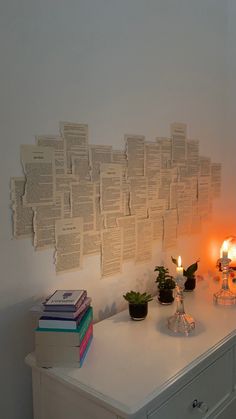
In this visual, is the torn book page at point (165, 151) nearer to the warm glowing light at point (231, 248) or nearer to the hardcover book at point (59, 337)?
the warm glowing light at point (231, 248)

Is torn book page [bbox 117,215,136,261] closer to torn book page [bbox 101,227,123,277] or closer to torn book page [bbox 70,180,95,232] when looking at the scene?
torn book page [bbox 101,227,123,277]

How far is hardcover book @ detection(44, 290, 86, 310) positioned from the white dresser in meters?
0.17

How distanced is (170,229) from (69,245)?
603mm

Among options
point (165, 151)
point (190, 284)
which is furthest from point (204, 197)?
point (190, 284)

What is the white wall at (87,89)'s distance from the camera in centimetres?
105

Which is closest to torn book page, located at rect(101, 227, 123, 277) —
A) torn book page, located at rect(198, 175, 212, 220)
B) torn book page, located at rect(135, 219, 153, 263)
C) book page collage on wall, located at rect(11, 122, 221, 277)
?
book page collage on wall, located at rect(11, 122, 221, 277)

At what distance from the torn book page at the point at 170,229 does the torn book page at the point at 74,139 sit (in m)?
0.56

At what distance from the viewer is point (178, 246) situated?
172 centimetres

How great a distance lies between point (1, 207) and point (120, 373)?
569 mm

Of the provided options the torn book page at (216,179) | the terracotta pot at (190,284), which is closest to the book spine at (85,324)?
the terracotta pot at (190,284)

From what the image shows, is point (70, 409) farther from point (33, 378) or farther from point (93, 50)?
point (93, 50)

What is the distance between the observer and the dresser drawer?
92 centimetres

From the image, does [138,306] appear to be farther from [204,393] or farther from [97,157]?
[97,157]

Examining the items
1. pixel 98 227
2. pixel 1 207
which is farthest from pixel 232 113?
pixel 1 207
